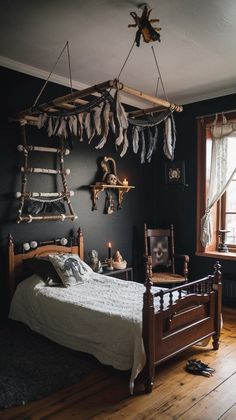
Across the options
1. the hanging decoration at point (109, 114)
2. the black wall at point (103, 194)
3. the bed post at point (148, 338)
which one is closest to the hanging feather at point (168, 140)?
the hanging decoration at point (109, 114)

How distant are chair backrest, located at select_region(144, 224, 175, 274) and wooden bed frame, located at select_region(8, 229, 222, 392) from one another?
62.0 inches

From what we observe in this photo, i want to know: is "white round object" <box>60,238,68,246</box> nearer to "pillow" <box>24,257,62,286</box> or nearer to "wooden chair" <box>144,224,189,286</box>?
"pillow" <box>24,257,62,286</box>

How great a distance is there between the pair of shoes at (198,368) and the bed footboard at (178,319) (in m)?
0.16

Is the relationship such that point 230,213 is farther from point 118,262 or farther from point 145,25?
point 145,25

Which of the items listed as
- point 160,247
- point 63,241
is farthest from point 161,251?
point 63,241

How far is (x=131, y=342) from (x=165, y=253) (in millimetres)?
2493

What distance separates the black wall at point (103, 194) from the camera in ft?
12.2

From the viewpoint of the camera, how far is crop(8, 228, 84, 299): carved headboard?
363cm

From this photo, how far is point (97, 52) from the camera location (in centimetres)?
340

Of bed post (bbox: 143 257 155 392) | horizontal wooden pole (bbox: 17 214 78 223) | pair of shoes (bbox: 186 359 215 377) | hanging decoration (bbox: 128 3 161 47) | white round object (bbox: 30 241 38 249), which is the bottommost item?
pair of shoes (bbox: 186 359 215 377)

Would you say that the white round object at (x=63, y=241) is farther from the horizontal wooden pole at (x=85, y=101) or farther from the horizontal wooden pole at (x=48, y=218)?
the horizontal wooden pole at (x=85, y=101)

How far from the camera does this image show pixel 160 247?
4918 millimetres

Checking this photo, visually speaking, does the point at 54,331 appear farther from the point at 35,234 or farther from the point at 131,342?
the point at 35,234

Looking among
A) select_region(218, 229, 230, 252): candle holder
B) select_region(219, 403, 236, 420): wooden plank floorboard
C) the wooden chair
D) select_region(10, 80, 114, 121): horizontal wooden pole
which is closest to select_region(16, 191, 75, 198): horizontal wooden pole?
select_region(10, 80, 114, 121): horizontal wooden pole
